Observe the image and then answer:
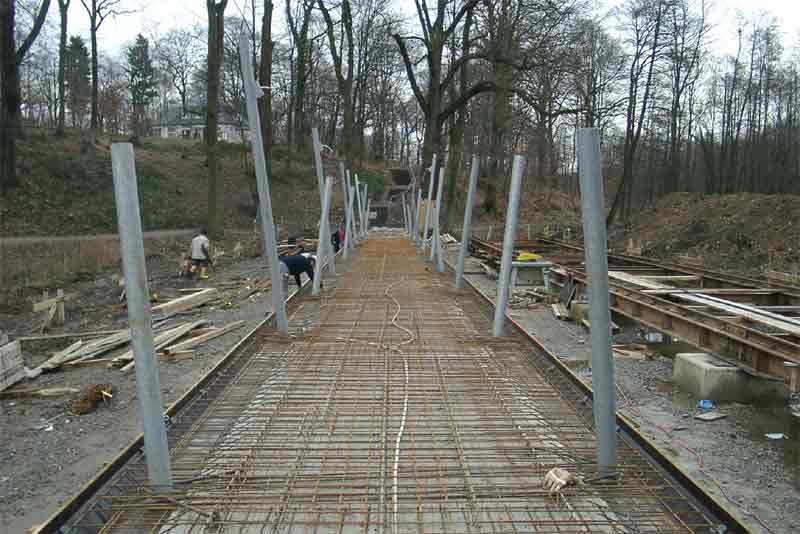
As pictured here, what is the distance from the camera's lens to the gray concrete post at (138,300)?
3098 millimetres

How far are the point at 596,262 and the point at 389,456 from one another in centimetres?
169

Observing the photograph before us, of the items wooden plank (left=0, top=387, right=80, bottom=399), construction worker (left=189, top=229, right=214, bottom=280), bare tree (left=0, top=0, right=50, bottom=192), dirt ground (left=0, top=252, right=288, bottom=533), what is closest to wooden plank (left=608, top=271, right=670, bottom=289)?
dirt ground (left=0, top=252, right=288, bottom=533)

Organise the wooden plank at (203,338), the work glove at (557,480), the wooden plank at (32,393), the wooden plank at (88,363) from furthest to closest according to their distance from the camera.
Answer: the wooden plank at (203,338) < the wooden plank at (88,363) < the wooden plank at (32,393) < the work glove at (557,480)

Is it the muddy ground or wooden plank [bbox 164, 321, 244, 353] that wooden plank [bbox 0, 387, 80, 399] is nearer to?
the muddy ground

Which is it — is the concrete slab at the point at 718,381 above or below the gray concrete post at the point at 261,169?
below

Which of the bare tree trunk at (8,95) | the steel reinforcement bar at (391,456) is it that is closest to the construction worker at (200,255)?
the steel reinforcement bar at (391,456)

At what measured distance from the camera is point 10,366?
6352 mm

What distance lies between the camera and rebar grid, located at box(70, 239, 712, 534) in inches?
125

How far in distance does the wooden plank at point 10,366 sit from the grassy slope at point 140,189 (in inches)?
728

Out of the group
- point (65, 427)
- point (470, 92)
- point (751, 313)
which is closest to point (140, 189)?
point (470, 92)

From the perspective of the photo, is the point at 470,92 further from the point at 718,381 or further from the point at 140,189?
the point at 718,381

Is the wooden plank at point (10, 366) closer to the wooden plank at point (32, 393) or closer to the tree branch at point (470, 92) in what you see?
the wooden plank at point (32, 393)

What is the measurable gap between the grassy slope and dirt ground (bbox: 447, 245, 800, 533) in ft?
73.8

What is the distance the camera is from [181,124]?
76250mm
